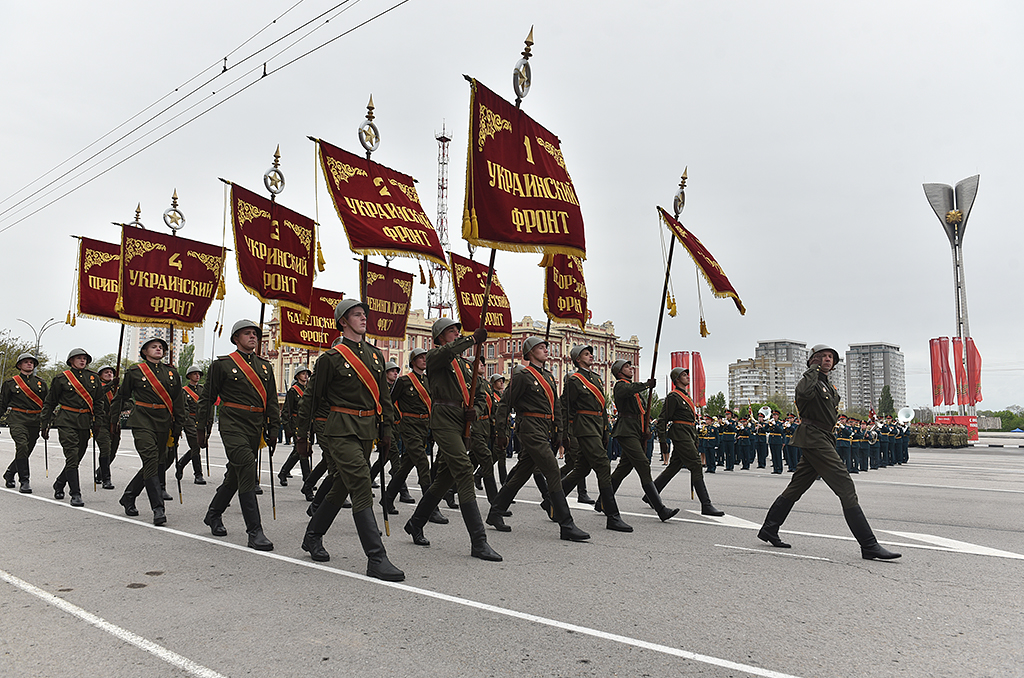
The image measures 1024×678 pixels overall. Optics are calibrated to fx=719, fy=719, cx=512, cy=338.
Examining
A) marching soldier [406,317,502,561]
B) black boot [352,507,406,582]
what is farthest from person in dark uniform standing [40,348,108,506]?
black boot [352,507,406,582]

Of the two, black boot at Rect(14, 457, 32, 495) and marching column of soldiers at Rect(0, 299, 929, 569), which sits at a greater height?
marching column of soldiers at Rect(0, 299, 929, 569)

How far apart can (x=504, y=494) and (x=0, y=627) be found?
4.68 m

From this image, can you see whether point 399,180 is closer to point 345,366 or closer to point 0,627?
point 345,366

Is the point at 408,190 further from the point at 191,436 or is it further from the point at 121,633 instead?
the point at 121,633

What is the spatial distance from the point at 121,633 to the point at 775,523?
5.38 metres

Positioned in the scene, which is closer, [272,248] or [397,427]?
[397,427]

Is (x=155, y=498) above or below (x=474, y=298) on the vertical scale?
below

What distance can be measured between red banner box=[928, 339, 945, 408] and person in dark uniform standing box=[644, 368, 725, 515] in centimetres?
3401

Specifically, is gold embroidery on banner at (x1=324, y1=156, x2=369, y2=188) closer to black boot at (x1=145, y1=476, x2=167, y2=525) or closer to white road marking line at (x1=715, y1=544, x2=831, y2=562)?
black boot at (x1=145, y1=476, x2=167, y2=525)

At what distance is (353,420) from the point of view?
577 centimetres

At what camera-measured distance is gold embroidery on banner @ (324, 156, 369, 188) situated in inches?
401

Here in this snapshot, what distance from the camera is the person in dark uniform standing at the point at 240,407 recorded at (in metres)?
6.93

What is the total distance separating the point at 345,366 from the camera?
5.84m

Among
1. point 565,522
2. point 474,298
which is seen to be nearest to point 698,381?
point 474,298
